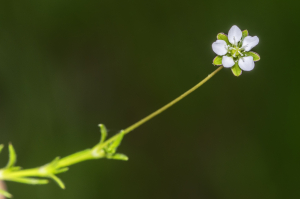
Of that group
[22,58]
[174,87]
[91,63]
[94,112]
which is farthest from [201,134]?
[22,58]

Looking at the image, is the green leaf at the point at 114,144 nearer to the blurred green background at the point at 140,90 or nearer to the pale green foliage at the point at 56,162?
the pale green foliage at the point at 56,162

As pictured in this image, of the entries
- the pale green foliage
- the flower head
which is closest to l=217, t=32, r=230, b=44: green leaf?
the flower head

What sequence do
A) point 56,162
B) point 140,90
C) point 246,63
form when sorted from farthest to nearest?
point 140,90 → point 246,63 → point 56,162

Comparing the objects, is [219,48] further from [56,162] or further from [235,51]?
[56,162]

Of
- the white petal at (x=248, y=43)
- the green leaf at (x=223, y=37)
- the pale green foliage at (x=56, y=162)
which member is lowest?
the pale green foliage at (x=56, y=162)

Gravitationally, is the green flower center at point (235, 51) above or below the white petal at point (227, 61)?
above

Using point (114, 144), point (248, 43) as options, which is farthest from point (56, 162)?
point (248, 43)

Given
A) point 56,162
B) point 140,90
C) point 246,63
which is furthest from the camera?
point 140,90

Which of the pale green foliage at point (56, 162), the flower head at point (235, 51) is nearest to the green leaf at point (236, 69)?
the flower head at point (235, 51)
